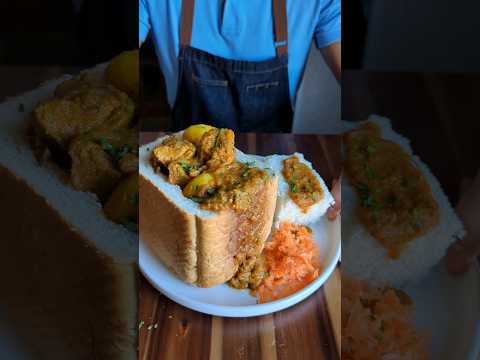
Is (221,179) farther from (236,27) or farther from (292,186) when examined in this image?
(236,27)

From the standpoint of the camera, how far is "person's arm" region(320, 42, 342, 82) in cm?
99

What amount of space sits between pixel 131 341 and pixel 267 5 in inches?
26.3

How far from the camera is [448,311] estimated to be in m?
1.08

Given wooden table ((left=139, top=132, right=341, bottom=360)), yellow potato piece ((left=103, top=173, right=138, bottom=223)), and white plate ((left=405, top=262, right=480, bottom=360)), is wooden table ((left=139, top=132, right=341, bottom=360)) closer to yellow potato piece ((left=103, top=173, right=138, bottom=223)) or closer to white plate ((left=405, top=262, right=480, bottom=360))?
yellow potato piece ((left=103, top=173, right=138, bottom=223))

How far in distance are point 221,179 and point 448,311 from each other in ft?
1.82

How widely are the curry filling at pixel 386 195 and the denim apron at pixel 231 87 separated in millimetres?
171

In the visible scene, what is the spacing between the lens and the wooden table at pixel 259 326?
989 mm

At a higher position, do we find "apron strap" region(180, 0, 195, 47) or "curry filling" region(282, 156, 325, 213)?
"apron strap" region(180, 0, 195, 47)

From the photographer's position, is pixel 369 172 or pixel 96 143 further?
pixel 369 172

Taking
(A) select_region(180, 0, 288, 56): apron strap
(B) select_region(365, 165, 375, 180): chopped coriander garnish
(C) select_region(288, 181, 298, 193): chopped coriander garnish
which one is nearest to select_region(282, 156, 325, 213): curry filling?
(C) select_region(288, 181, 298, 193): chopped coriander garnish

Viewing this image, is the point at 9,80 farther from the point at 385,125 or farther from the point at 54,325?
the point at 385,125

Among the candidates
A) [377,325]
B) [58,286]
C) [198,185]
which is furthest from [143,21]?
[377,325]

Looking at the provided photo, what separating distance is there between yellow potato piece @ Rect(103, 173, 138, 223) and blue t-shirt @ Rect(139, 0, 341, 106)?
22 centimetres

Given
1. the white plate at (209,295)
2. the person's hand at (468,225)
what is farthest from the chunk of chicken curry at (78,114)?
the person's hand at (468,225)
